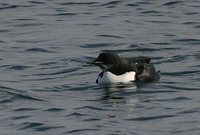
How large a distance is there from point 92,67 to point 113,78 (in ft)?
7.93

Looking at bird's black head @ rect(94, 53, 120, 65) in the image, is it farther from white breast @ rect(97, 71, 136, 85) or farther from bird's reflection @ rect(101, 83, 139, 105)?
bird's reflection @ rect(101, 83, 139, 105)

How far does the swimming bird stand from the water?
1.02ft

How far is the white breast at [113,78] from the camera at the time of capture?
78.3ft

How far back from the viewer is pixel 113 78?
79.0 ft

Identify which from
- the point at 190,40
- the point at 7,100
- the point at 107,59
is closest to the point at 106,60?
the point at 107,59

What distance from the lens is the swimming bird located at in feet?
78.4

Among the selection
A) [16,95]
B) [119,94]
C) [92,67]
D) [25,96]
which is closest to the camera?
[25,96]

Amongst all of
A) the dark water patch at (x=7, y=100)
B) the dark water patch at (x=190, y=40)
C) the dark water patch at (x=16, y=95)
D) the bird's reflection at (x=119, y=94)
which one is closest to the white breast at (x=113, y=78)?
the bird's reflection at (x=119, y=94)

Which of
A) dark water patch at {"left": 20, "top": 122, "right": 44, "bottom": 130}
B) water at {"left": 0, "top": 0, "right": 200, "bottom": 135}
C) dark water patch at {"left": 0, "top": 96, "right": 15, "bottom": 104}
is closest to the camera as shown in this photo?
dark water patch at {"left": 20, "top": 122, "right": 44, "bottom": 130}

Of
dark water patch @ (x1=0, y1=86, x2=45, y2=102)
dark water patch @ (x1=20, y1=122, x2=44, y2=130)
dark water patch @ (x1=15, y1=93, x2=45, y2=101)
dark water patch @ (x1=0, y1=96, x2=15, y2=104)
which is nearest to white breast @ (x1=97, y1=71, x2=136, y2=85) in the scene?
dark water patch @ (x1=0, y1=86, x2=45, y2=102)

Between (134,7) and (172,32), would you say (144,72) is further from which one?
(134,7)

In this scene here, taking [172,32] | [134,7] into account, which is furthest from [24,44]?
[134,7]

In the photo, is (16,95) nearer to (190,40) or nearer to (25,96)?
(25,96)

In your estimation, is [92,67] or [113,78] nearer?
[113,78]
